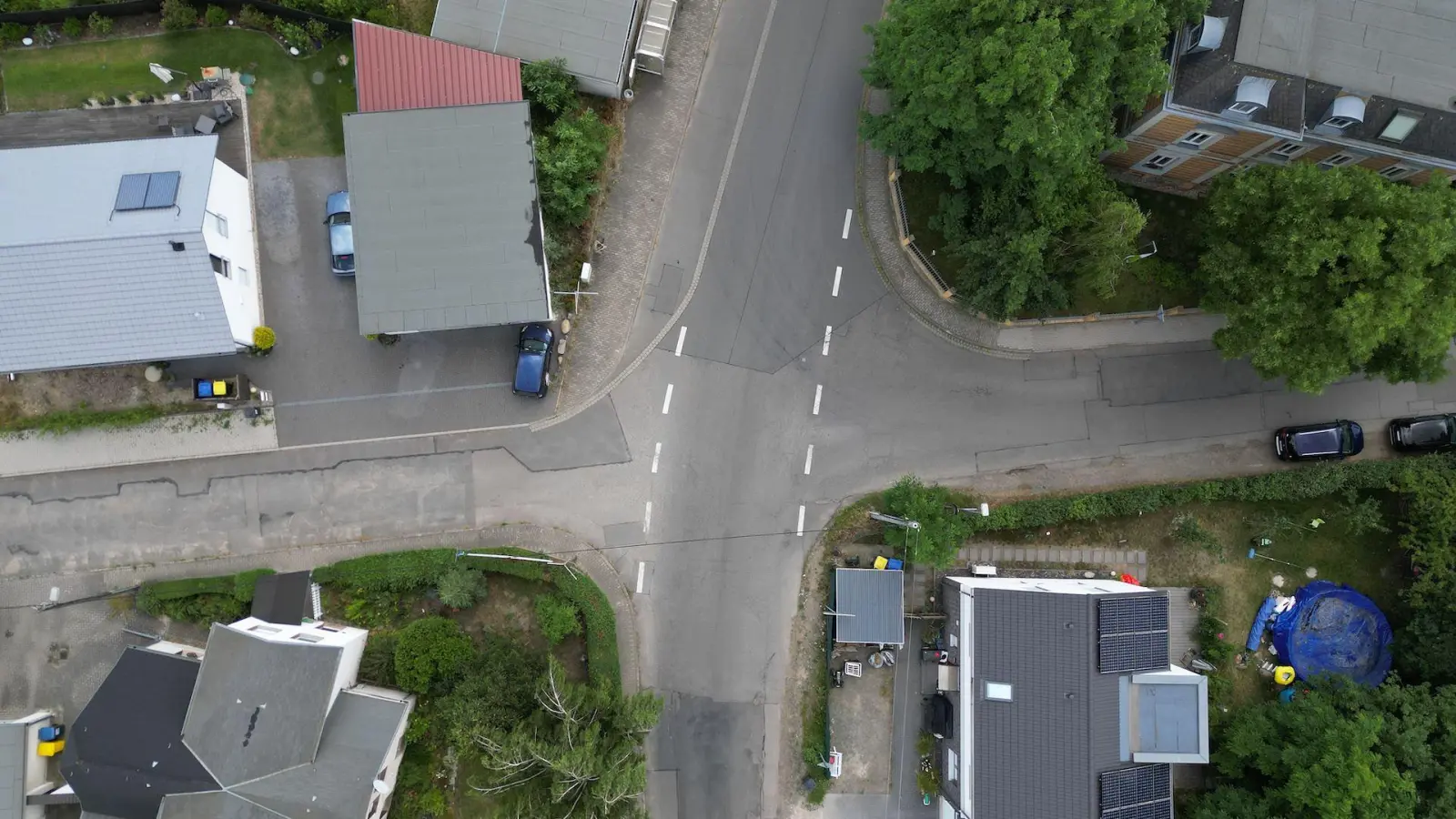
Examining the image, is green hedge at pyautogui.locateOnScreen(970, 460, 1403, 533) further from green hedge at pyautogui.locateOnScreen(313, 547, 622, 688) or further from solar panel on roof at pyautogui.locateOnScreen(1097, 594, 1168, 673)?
green hedge at pyautogui.locateOnScreen(313, 547, 622, 688)

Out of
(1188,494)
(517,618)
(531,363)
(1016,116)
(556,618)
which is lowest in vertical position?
(517,618)

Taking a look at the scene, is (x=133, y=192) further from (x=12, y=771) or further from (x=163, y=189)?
(x=12, y=771)

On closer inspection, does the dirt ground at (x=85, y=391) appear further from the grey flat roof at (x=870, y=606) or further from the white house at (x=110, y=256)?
the grey flat roof at (x=870, y=606)

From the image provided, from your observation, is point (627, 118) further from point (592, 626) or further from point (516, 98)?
point (592, 626)

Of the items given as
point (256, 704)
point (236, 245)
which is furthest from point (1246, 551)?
point (236, 245)

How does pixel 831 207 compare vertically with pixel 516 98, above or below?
below

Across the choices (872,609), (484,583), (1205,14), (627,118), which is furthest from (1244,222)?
(484,583)

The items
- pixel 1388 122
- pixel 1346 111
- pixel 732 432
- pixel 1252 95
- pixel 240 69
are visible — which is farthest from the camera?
pixel 732 432
